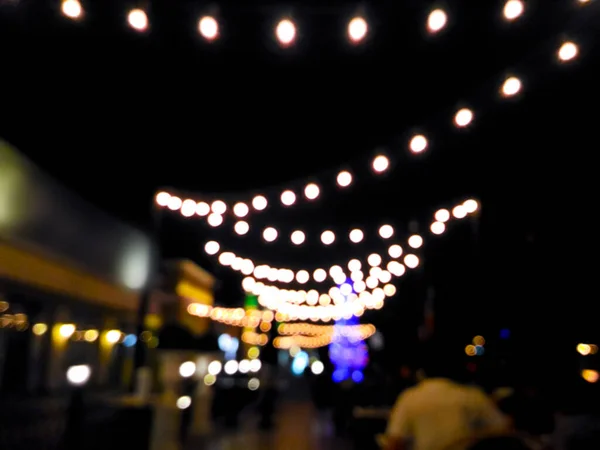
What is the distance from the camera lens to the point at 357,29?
5.43 metres

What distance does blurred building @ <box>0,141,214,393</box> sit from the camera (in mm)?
9297

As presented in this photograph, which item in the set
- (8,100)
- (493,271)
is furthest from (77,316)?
(493,271)

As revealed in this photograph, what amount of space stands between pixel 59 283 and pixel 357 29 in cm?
747

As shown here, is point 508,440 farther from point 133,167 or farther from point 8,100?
point 133,167

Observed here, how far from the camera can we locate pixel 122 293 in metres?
14.5

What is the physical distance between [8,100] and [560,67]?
23.2ft

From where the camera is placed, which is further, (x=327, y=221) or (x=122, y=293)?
(x=327, y=221)

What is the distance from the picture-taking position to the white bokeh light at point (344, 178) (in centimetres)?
899

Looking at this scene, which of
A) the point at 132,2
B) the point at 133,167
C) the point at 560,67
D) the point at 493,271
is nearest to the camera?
the point at 132,2

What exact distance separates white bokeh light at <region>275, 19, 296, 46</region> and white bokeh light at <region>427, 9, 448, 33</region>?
1101mm

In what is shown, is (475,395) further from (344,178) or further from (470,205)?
(470,205)

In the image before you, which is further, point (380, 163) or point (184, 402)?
point (184, 402)

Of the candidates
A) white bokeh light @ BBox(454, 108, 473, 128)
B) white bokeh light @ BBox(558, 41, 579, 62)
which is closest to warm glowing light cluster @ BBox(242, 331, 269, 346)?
white bokeh light @ BBox(454, 108, 473, 128)

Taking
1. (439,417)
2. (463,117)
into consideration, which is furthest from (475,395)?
(463,117)
